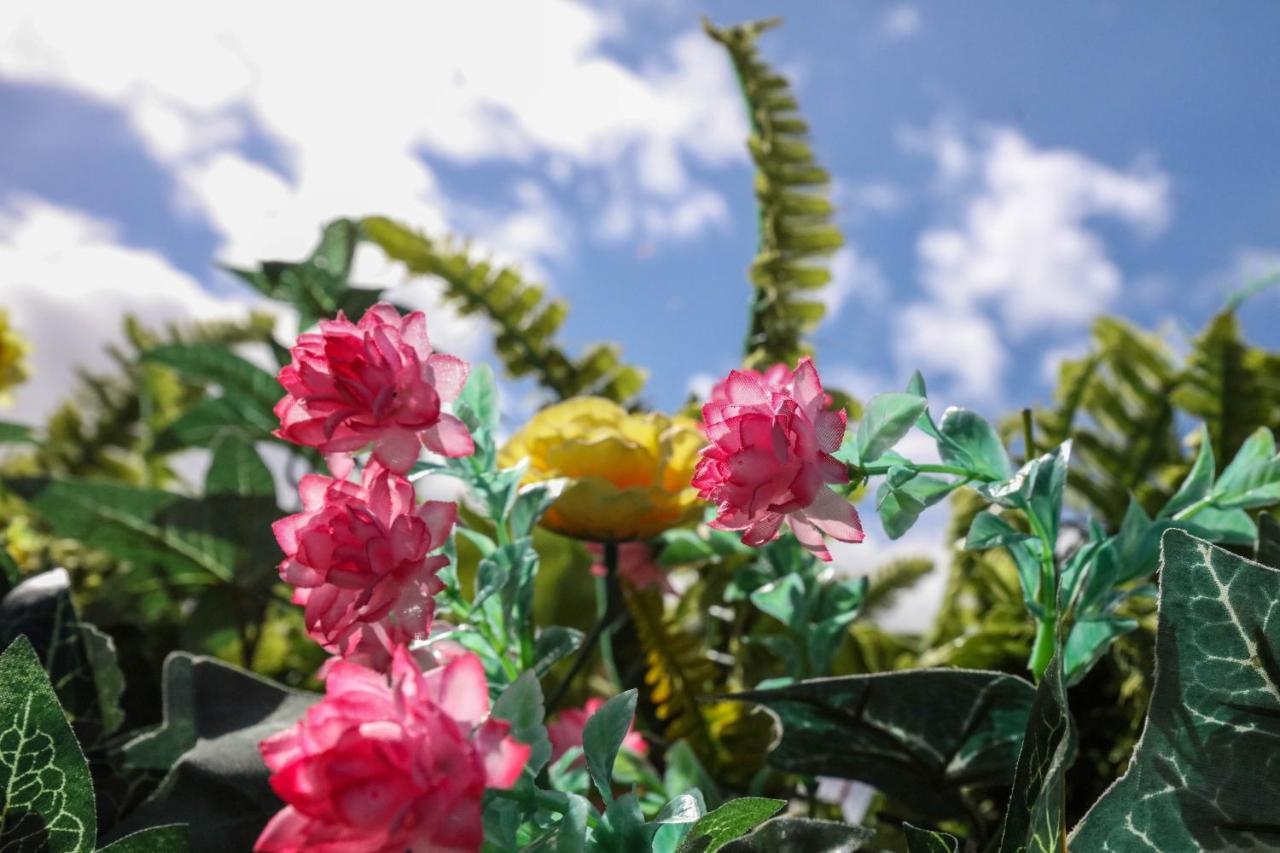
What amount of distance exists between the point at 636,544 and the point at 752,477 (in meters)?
0.25

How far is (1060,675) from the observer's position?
270mm

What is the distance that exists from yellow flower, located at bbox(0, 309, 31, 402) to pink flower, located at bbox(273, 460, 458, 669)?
3.90 feet

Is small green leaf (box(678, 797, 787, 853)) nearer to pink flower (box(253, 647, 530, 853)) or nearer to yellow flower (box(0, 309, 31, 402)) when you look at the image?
pink flower (box(253, 647, 530, 853))

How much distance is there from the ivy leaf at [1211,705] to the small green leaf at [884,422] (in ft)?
0.24

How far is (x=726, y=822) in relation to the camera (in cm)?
27

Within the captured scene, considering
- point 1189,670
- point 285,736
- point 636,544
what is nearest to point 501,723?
point 285,736

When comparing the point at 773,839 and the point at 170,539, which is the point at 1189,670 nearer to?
the point at 773,839

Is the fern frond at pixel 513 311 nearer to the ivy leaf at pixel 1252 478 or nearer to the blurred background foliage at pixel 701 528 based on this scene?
the blurred background foliage at pixel 701 528

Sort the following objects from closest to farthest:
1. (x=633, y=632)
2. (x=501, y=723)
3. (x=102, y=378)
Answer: (x=501, y=723) < (x=633, y=632) < (x=102, y=378)

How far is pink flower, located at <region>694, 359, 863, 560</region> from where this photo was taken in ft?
0.92

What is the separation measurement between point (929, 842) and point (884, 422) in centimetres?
12

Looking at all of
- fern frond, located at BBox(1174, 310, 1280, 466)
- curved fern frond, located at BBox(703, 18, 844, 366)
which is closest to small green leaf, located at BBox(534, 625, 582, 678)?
curved fern frond, located at BBox(703, 18, 844, 366)

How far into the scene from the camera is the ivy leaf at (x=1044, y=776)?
26 cm

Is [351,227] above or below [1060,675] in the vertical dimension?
above
